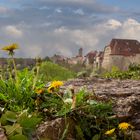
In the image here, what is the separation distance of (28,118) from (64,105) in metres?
0.94

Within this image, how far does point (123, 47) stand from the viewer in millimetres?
46406

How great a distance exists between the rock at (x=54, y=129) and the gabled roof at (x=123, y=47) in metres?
35.7

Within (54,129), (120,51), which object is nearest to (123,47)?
(120,51)

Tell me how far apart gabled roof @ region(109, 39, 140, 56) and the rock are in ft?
117

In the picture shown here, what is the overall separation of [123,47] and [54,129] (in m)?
41.2

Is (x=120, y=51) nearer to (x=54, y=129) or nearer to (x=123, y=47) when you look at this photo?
(x=123, y=47)

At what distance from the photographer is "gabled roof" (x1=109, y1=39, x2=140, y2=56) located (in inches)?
1684

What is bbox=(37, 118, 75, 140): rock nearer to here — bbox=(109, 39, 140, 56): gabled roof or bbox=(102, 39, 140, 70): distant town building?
bbox=(102, 39, 140, 70): distant town building

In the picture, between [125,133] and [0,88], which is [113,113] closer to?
[125,133]

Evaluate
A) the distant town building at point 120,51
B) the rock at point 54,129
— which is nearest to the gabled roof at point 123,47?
the distant town building at point 120,51

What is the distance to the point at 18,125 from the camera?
4848mm

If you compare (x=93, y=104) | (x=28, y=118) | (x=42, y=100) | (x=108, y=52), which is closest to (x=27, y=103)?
(x=42, y=100)

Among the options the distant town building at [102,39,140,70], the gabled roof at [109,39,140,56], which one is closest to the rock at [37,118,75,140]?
the distant town building at [102,39,140,70]

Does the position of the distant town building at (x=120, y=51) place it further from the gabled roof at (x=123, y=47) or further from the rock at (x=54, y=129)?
the rock at (x=54, y=129)
